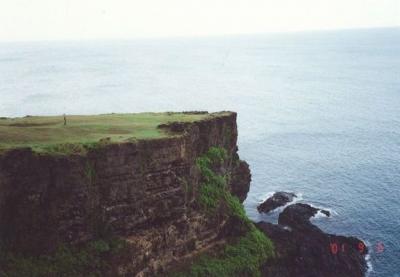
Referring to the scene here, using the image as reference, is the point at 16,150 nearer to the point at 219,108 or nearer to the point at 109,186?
the point at 109,186

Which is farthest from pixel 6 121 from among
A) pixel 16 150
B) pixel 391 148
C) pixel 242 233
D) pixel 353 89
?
pixel 353 89

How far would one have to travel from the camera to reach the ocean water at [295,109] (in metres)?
58.5

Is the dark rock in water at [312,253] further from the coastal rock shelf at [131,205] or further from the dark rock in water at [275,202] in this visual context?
the dark rock in water at [275,202]

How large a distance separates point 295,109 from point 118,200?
83.5 meters

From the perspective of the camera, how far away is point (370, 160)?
2837 inches

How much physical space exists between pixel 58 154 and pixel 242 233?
1639cm

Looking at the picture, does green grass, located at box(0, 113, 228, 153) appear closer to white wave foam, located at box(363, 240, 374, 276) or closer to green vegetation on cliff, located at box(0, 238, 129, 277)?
green vegetation on cliff, located at box(0, 238, 129, 277)

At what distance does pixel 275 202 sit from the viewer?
58.2 metres

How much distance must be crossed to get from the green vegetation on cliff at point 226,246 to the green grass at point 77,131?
4042mm

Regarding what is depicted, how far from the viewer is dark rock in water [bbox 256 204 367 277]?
40062 mm
